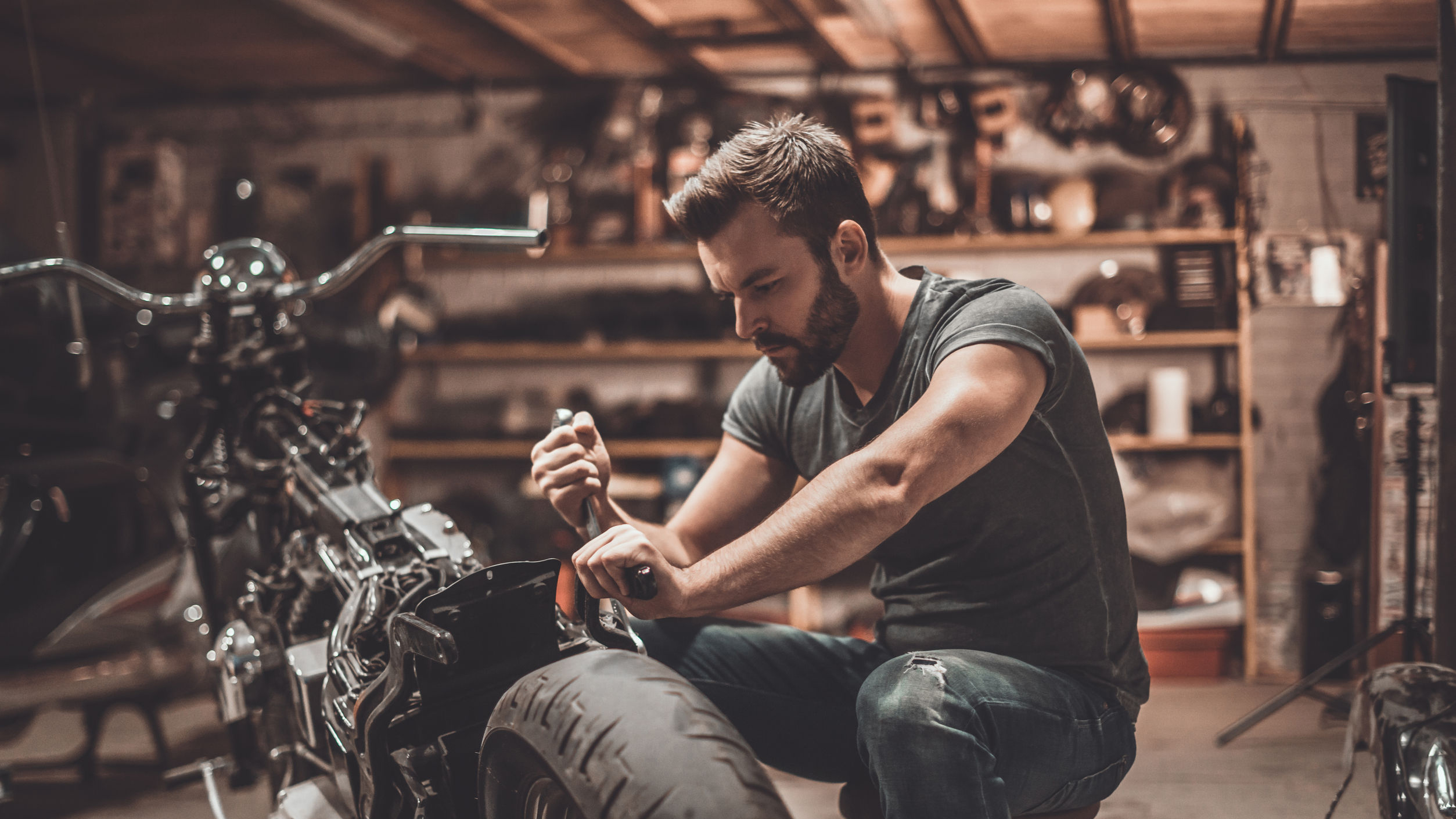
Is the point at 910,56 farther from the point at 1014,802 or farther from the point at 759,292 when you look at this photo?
the point at 1014,802

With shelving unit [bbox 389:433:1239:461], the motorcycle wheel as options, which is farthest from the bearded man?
shelving unit [bbox 389:433:1239:461]

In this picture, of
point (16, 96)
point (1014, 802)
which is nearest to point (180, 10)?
point (16, 96)

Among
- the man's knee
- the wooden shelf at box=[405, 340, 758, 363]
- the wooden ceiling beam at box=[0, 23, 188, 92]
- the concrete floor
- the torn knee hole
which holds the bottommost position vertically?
the concrete floor

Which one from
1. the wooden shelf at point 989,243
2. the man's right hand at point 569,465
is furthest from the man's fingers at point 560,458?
the wooden shelf at point 989,243

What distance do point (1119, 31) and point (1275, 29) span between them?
0.59 metres

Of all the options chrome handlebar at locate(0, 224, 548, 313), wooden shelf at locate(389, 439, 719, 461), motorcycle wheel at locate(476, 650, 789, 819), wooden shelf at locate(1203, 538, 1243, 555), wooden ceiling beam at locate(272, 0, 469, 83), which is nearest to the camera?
motorcycle wheel at locate(476, 650, 789, 819)

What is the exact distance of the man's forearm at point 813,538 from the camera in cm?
110

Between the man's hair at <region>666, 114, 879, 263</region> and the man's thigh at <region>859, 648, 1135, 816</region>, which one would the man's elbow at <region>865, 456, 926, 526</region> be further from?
the man's hair at <region>666, 114, 879, 263</region>

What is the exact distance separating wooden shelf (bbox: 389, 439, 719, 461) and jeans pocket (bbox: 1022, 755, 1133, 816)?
3.41 m

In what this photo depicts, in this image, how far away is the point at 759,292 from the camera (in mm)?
1336

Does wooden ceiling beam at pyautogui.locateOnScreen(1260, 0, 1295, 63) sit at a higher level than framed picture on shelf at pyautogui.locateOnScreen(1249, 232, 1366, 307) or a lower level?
higher

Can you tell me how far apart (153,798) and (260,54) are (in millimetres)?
3445

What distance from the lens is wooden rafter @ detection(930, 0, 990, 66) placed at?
12.7ft

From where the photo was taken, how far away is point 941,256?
15.5 ft
